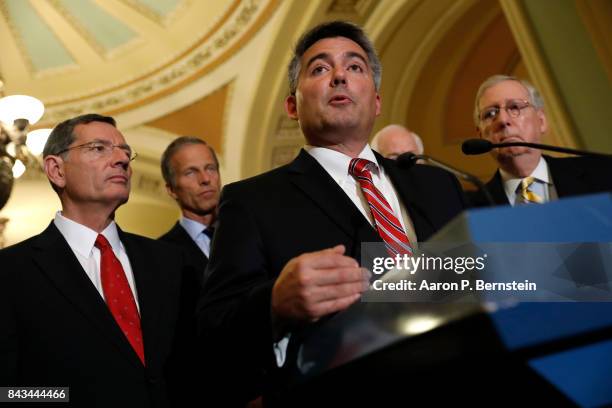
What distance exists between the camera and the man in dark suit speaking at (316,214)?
40.4 inches

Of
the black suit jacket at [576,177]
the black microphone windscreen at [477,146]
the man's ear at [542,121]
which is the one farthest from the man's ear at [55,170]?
the man's ear at [542,121]

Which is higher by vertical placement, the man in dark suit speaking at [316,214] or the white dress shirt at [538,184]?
the white dress shirt at [538,184]

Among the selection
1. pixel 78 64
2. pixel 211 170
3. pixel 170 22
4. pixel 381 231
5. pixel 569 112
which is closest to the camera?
pixel 381 231

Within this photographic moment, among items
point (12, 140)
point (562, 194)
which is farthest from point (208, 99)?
point (562, 194)

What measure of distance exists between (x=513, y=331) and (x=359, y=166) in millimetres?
829

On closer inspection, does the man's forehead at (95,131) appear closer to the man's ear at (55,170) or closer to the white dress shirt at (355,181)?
the man's ear at (55,170)

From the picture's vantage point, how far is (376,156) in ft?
5.47

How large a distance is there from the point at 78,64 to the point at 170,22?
1.45 meters

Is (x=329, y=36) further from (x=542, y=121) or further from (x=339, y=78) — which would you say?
(x=542, y=121)

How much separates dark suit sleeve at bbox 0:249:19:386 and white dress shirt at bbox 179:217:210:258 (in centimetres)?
128

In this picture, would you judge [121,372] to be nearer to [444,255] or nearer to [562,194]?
[444,255]

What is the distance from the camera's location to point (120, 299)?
1.92 m

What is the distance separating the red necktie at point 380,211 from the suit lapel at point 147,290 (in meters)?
0.71

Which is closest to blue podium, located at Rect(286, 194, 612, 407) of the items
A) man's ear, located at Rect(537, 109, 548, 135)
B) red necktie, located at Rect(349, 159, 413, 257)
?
red necktie, located at Rect(349, 159, 413, 257)
